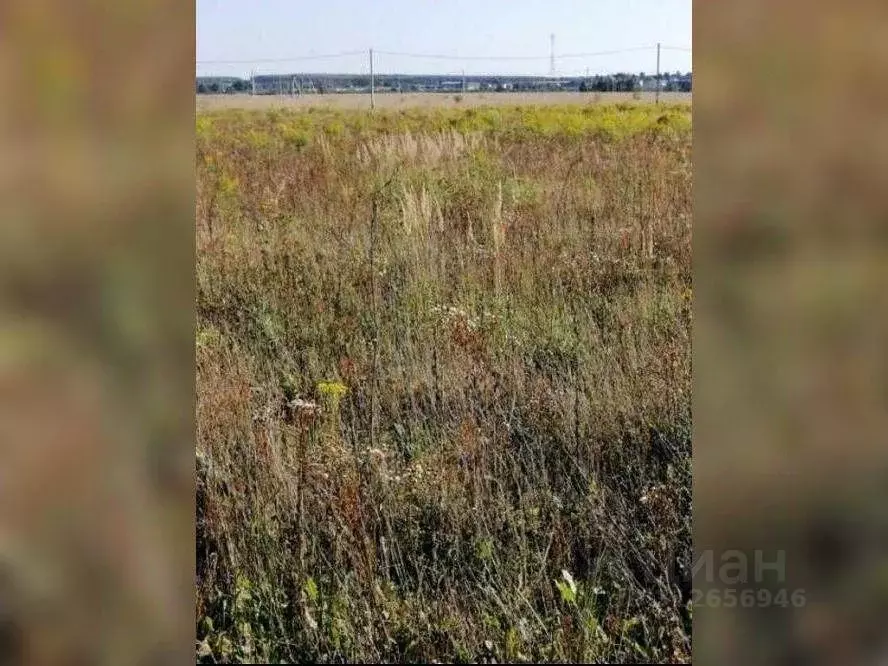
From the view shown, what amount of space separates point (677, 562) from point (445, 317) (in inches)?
67.2
